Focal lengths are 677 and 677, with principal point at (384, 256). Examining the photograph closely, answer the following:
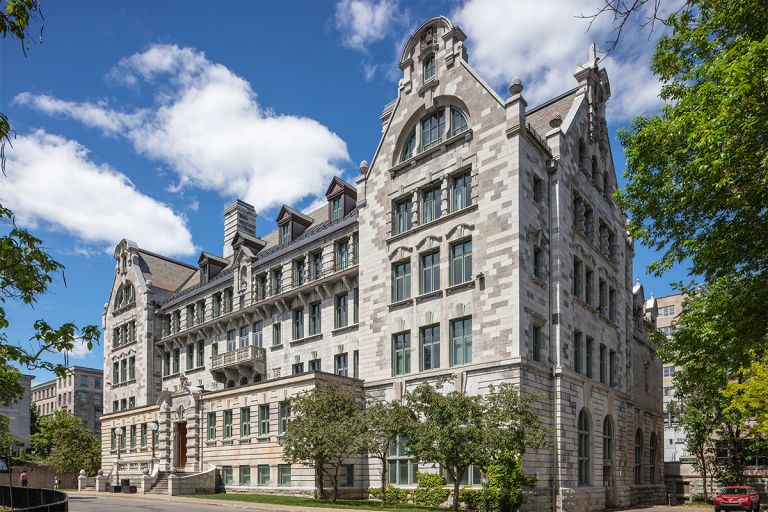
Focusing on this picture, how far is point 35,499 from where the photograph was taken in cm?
1389

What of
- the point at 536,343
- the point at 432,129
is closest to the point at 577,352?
the point at 536,343

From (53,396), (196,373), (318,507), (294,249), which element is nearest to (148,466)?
(196,373)

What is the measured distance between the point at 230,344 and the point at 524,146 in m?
28.0

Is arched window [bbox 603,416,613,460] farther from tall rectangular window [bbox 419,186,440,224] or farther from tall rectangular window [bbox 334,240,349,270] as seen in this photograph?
tall rectangular window [bbox 334,240,349,270]

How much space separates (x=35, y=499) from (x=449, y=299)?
22547mm

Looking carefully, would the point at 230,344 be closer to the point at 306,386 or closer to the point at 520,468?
the point at 306,386

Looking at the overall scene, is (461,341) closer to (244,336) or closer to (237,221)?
(244,336)

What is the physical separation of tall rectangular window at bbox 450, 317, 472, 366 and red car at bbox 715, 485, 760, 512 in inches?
709

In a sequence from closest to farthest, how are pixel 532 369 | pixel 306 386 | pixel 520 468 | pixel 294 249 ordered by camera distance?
1. pixel 520 468
2. pixel 532 369
3. pixel 306 386
4. pixel 294 249

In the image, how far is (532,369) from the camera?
3128 cm

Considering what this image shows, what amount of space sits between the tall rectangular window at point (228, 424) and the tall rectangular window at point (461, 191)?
19.6 m

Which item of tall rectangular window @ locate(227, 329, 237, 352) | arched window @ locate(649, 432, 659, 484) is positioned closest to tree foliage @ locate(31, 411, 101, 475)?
tall rectangular window @ locate(227, 329, 237, 352)

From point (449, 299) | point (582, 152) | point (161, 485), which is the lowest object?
point (161, 485)

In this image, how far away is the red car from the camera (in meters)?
37.6
